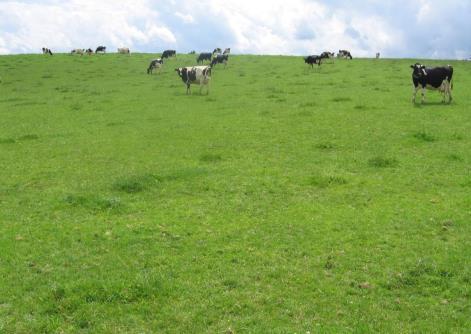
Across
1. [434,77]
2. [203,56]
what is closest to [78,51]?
[203,56]

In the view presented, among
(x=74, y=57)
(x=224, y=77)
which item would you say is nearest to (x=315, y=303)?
(x=224, y=77)

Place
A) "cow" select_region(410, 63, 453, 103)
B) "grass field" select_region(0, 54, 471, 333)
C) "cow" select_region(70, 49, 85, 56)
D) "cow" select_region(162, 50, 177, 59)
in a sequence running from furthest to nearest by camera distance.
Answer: "cow" select_region(70, 49, 85, 56) < "cow" select_region(162, 50, 177, 59) < "cow" select_region(410, 63, 453, 103) < "grass field" select_region(0, 54, 471, 333)

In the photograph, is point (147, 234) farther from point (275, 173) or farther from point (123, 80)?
point (123, 80)

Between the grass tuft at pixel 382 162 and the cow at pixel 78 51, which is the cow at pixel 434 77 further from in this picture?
the cow at pixel 78 51

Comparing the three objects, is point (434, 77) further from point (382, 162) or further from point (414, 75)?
point (382, 162)

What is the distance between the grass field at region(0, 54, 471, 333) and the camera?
764 centimetres

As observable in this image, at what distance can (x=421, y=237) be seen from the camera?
1017cm

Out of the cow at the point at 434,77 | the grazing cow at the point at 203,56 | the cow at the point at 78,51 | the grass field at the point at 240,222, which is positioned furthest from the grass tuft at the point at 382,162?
the cow at the point at 78,51

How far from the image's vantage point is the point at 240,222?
36.7 ft

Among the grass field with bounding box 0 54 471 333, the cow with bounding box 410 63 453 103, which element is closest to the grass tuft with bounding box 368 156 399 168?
the grass field with bounding box 0 54 471 333

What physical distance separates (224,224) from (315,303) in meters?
3.69

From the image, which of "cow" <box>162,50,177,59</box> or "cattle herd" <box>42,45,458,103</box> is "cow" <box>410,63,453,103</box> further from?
"cow" <box>162,50,177,59</box>

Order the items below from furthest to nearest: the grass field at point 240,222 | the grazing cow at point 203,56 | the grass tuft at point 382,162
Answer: the grazing cow at point 203,56 < the grass tuft at point 382,162 < the grass field at point 240,222

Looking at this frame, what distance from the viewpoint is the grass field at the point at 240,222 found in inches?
301
